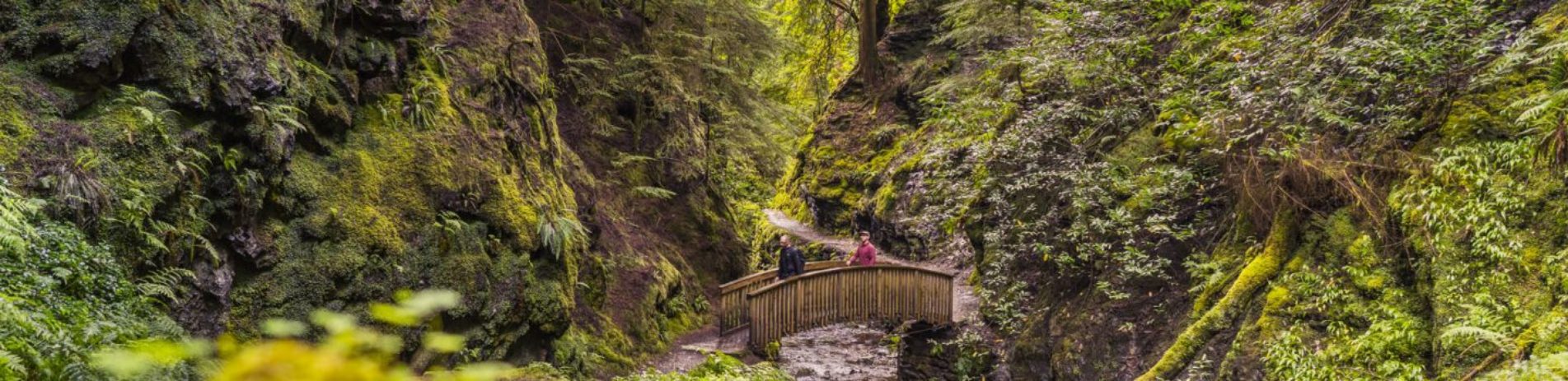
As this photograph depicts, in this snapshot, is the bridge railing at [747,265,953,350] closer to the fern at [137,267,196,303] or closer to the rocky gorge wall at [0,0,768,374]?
the rocky gorge wall at [0,0,768,374]

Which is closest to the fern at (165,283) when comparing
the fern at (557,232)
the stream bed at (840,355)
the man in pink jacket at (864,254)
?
the fern at (557,232)

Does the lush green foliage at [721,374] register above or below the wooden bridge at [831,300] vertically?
above

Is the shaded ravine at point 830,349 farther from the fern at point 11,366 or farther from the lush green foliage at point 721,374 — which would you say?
the fern at point 11,366

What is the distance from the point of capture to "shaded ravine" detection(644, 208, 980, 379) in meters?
12.4

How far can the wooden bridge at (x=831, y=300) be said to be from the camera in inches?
496

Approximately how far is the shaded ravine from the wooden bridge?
39 cm

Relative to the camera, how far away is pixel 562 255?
10.2m

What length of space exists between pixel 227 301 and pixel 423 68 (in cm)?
437

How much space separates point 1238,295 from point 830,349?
9.63 meters

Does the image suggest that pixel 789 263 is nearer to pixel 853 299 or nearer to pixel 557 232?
pixel 853 299

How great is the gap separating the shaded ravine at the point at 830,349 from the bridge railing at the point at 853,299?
542 millimetres

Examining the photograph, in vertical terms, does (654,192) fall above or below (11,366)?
below

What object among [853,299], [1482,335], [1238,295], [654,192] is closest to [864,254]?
[853,299]

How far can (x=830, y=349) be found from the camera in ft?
55.0
